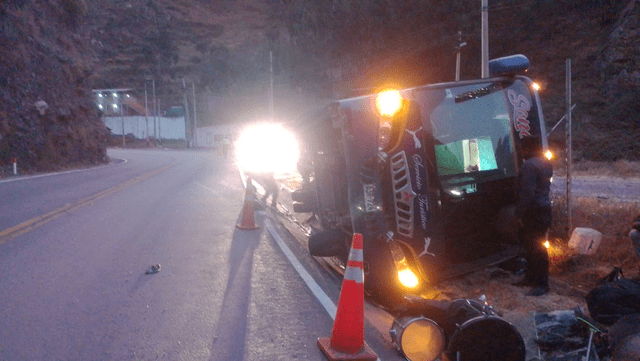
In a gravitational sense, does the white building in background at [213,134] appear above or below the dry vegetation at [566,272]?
above

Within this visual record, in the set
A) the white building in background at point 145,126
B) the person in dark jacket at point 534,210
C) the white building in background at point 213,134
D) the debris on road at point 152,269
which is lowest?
the debris on road at point 152,269

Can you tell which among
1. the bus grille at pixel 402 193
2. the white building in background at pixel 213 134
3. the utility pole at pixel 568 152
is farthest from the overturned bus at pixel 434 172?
the white building in background at pixel 213 134

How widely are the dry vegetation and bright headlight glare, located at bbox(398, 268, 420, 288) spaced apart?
0.97 m

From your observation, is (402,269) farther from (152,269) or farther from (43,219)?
(43,219)

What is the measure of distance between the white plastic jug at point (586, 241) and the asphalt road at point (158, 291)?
10.5 ft

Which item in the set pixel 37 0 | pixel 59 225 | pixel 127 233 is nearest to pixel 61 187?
pixel 59 225

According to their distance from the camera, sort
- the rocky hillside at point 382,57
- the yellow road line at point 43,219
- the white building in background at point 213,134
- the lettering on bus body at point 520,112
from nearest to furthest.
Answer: the lettering on bus body at point 520,112 → the yellow road line at point 43,219 → the rocky hillside at point 382,57 → the white building in background at point 213,134

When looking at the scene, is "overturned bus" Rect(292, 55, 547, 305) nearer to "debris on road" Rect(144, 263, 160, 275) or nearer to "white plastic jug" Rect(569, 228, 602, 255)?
"white plastic jug" Rect(569, 228, 602, 255)

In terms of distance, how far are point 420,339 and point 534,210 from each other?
7.46 feet

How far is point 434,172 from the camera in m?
5.37

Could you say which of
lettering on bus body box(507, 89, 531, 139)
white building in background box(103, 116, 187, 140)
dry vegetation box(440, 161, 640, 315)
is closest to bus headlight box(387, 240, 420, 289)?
dry vegetation box(440, 161, 640, 315)

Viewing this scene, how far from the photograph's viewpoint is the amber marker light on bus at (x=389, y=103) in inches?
211

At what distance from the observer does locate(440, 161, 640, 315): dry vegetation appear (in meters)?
5.73

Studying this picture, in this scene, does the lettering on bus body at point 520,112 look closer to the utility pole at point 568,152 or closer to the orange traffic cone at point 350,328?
the utility pole at point 568,152
